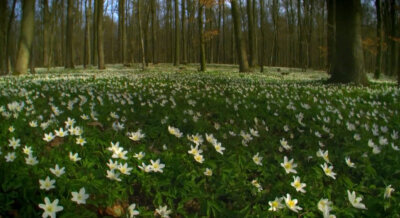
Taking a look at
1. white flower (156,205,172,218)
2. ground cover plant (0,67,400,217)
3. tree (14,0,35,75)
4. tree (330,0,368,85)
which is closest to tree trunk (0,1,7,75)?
tree (14,0,35,75)

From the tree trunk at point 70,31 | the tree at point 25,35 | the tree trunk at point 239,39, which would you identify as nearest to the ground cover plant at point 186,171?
the tree at point 25,35

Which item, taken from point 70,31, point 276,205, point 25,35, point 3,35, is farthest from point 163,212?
point 70,31

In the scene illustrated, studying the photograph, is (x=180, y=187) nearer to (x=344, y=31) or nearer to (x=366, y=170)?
(x=366, y=170)

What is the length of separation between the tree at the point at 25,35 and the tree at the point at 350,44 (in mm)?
13797

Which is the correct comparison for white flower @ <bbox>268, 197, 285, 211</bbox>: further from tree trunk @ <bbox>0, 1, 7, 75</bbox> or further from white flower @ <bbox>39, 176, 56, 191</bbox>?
tree trunk @ <bbox>0, 1, 7, 75</bbox>

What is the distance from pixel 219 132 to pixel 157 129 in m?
0.81

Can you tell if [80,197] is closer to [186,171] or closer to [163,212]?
[163,212]

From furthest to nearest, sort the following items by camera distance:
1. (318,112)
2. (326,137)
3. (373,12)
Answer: (373,12), (318,112), (326,137)

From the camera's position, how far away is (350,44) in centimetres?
996

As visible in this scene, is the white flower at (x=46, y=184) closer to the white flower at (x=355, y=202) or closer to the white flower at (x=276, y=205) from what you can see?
the white flower at (x=276, y=205)

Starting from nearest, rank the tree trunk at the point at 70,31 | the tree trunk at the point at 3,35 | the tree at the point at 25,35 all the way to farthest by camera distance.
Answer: the tree at the point at 25,35
the tree trunk at the point at 3,35
the tree trunk at the point at 70,31

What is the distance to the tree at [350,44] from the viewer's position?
9.93 meters

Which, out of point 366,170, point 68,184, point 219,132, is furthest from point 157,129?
point 366,170

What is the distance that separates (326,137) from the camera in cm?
387
